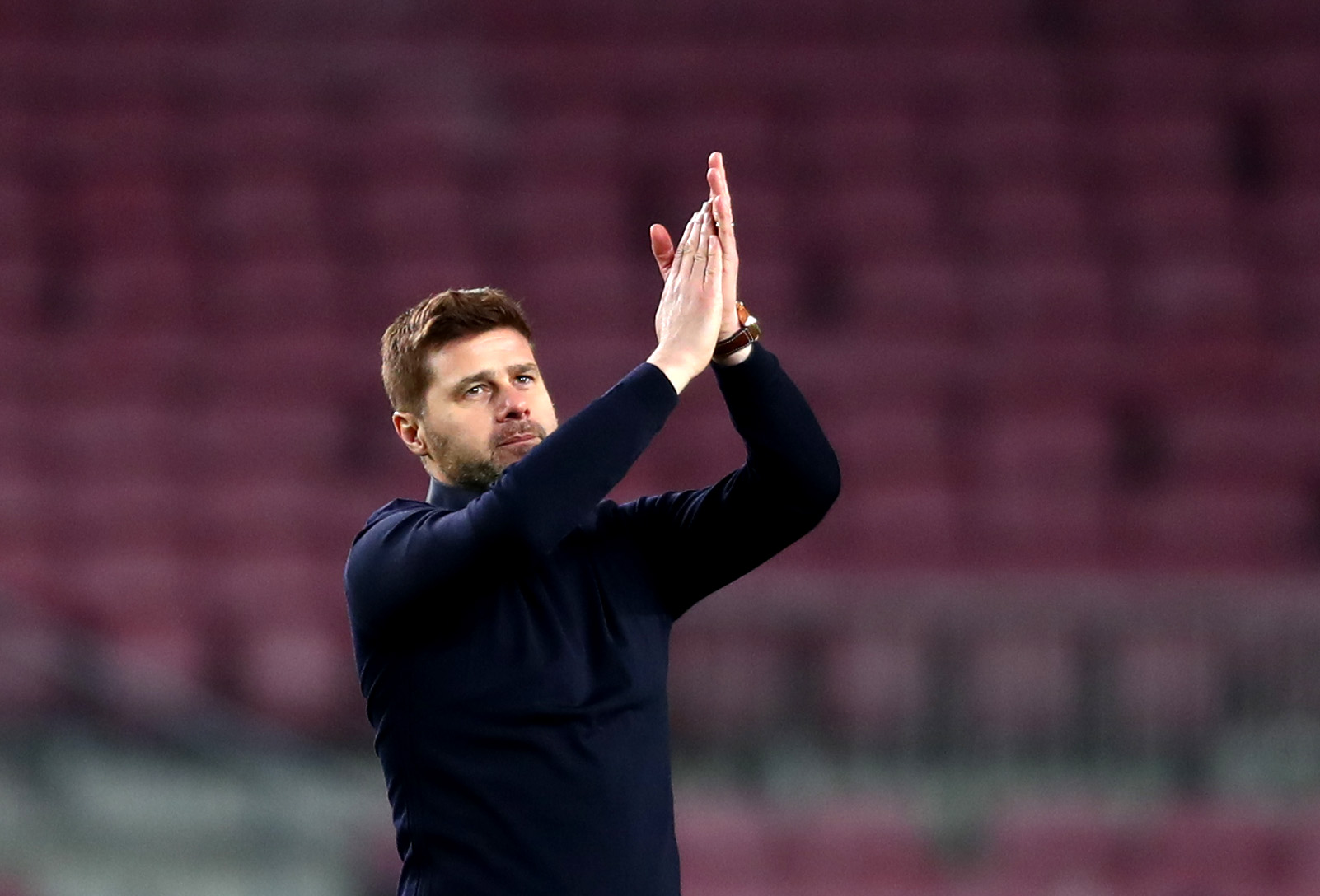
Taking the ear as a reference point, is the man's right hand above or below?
above

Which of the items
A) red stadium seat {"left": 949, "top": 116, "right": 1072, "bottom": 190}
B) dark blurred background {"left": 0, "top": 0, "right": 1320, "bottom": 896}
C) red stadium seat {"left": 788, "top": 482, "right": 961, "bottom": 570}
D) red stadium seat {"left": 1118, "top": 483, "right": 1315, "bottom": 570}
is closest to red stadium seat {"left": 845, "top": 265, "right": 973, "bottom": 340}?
dark blurred background {"left": 0, "top": 0, "right": 1320, "bottom": 896}

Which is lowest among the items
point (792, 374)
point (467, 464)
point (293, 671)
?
point (467, 464)

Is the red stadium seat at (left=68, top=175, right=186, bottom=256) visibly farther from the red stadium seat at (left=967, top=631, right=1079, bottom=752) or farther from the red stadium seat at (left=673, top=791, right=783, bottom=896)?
the red stadium seat at (left=967, top=631, right=1079, bottom=752)

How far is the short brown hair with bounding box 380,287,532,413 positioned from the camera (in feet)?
5.19

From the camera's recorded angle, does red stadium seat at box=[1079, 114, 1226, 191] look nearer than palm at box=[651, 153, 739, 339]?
No

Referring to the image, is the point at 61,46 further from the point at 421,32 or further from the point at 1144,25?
the point at 1144,25

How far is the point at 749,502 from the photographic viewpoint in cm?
162

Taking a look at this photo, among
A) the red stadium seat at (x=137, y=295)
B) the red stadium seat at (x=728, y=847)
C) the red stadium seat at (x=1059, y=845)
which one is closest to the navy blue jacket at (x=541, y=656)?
the red stadium seat at (x=728, y=847)

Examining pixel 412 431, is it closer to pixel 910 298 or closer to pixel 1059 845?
pixel 1059 845

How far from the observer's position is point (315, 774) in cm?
401

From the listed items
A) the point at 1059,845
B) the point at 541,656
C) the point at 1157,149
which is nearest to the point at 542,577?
the point at 541,656

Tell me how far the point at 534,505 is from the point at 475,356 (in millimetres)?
225

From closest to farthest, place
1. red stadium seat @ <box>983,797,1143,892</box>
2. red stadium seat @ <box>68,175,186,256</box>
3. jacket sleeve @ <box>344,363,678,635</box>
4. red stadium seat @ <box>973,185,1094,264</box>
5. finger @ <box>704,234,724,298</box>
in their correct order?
jacket sleeve @ <box>344,363,678,635</box> → finger @ <box>704,234,724,298</box> → red stadium seat @ <box>983,797,1143,892</box> → red stadium seat @ <box>68,175,186,256</box> → red stadium seat @ <box>973,185,1094,264</box>

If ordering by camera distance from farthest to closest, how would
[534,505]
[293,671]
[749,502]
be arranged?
[293,671], [749,502], [534,505]
